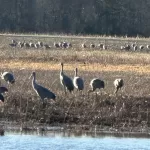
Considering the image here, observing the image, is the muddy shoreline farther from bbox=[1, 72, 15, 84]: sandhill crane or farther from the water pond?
bbox=[1, 72, 15, 84]: sandhill crane

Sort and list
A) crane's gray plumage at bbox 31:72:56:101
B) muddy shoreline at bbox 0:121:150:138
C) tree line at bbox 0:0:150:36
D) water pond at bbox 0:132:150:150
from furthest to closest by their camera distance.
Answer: tree line at bbox 0:0:150:36 < crane's gray plumage at bbox 31:72:56:101 < muddy shoreline at bbox 0:121:150:138 < water pond at bbox 0:132:150:150

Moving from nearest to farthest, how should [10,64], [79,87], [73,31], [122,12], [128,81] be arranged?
[79,87] → [128,81] → [10,64] → [73,31] → [122,12]

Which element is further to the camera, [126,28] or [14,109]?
[126,28]

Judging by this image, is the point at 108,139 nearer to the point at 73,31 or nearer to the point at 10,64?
the point at 10,64

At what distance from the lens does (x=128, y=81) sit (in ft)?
82.2

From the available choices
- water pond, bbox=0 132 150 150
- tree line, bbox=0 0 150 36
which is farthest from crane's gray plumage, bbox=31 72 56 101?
tree line, bbox=0 0 150 36

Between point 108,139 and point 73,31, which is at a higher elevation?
point 73,31

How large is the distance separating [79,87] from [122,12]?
63.6 meters

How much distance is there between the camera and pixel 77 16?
267 ft

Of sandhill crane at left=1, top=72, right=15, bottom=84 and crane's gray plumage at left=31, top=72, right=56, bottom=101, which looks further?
sandhill crane at left=1, top=72, right=15, bottom=84

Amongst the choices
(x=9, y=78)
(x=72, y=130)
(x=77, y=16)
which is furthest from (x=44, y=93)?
(x=77, y=16)

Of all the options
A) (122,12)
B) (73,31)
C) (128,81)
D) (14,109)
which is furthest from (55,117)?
(122,12)

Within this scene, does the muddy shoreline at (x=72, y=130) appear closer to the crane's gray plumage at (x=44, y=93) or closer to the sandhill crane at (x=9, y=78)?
the crane's gray plumage at (x=44, y=93)

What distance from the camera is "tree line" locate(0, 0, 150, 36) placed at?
252 ft
